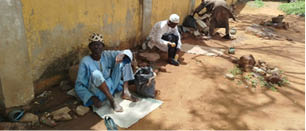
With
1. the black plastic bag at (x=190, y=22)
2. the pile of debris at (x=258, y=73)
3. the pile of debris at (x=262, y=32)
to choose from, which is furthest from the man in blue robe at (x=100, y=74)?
the pile of debris at (x=262, y=32)

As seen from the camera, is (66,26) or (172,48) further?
(172,48)

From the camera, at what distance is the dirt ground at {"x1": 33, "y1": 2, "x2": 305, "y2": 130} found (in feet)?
9.26

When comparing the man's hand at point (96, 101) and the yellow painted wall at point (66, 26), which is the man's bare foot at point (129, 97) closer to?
the man's hand at point (96, 101)

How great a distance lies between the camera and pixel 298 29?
9453 mm

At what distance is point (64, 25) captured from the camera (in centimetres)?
330

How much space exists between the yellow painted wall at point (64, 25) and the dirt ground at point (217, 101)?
103cm

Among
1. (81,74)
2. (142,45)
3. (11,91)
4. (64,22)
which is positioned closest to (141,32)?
(142,45)

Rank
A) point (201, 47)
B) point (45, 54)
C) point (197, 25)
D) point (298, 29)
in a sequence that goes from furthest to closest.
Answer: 1. point (298, 29)
2. point (197, 25)
3. point (201, 47)
4. point (45, 54)

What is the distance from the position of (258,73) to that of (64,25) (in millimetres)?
3462

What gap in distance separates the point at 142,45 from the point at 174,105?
2.43 metres

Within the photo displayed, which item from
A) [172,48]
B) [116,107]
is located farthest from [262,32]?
[116,107]

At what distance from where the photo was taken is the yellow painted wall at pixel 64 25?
9.47 feet

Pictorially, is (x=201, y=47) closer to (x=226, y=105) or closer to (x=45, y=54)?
(x=226, y=105)

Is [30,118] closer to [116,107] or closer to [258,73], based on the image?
A: [116,107]
